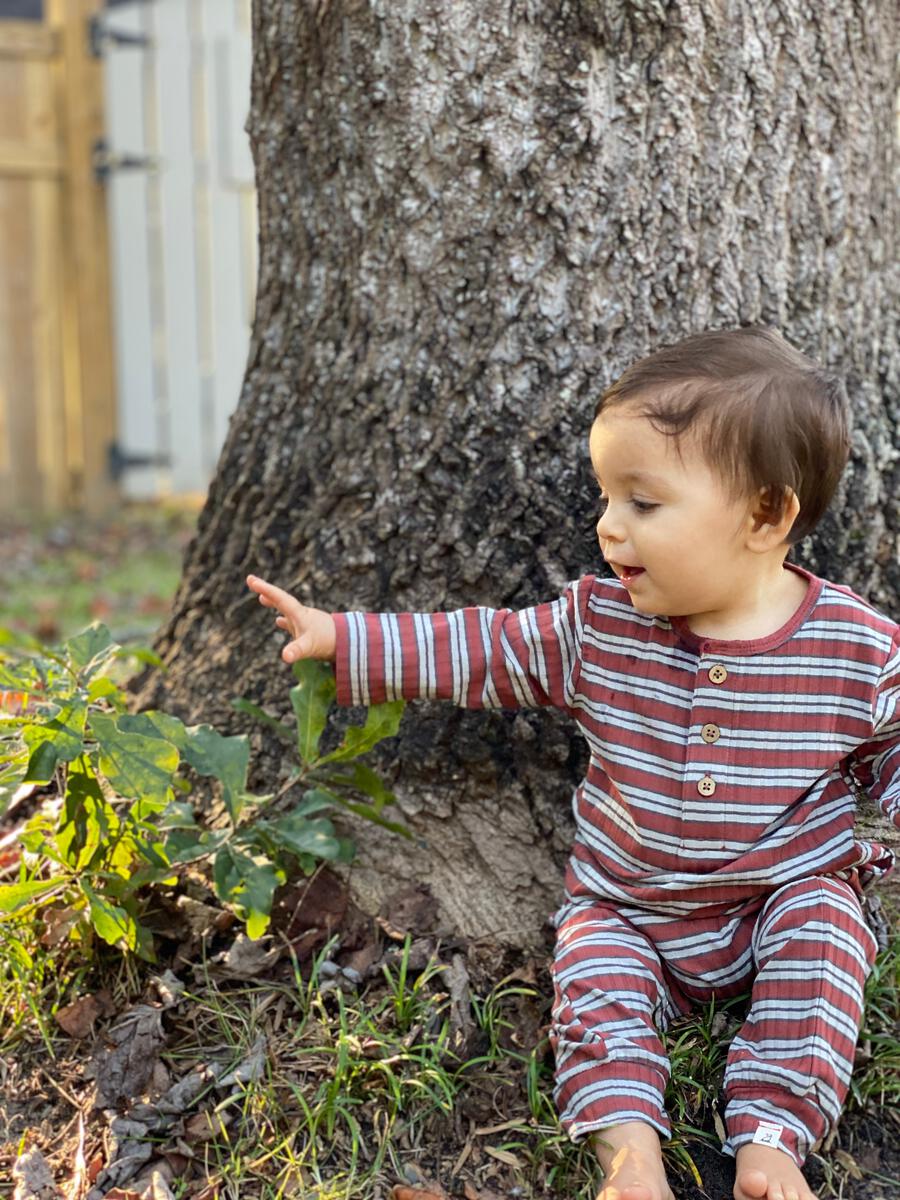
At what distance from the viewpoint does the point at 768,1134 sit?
6.02 feet

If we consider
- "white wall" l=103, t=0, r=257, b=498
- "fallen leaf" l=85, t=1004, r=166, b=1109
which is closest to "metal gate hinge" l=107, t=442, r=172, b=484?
"white wall" l=103, t=0, r=257, b=498

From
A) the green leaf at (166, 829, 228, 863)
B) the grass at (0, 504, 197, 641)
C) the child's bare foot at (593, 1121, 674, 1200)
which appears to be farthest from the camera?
the grass at (0, 504, 197, 641)

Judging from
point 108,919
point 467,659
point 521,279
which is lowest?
point 108,919

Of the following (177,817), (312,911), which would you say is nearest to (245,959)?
(312,911)

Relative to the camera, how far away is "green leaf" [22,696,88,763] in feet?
6.40

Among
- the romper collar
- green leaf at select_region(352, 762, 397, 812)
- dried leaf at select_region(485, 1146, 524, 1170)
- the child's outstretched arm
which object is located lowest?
dried leaf at select_region(485, 1146, 524, 1170)

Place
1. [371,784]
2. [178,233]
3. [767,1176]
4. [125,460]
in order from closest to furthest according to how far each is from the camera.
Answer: [767,1176], [371,784], [178,233], [125,460]

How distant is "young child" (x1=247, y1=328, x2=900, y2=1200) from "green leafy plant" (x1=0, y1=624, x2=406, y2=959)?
210mm

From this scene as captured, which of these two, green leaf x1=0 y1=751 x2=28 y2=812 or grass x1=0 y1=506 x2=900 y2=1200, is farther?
green leaf x1=0 y1=751 x2=28 y2=812

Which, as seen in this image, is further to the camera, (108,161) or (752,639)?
(108,161)

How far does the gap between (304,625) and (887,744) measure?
3.10ft

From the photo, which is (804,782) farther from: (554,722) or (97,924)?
(97,924)

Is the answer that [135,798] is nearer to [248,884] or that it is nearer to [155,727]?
[155,727]

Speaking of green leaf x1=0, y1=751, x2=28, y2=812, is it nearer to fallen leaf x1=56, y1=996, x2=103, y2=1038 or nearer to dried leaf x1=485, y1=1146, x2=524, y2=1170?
fallen leaf x1=56, y1=996, x2=103, y2=1038
